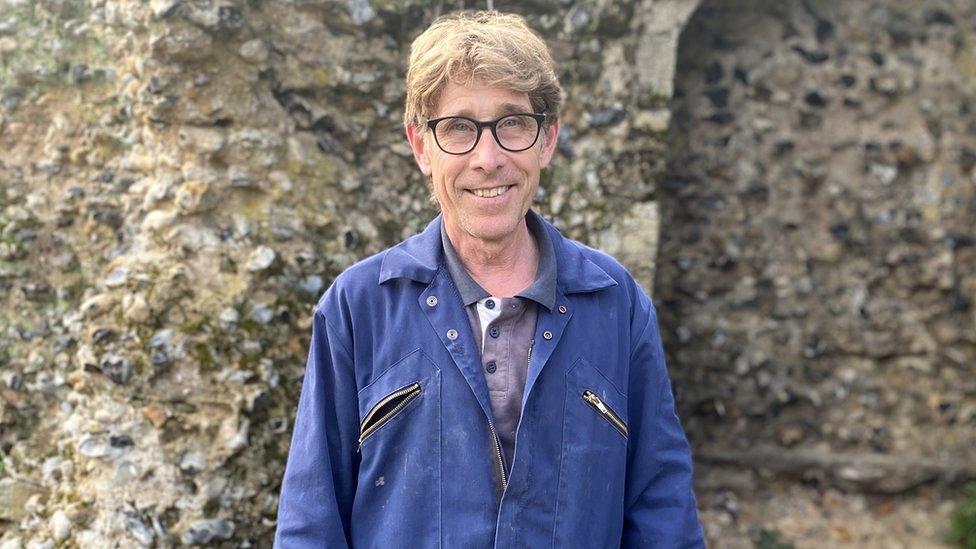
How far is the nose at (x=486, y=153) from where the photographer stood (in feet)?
6.93

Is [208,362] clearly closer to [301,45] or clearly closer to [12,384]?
[12,384]

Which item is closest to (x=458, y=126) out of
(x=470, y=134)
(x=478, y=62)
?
(x=470, y=134)

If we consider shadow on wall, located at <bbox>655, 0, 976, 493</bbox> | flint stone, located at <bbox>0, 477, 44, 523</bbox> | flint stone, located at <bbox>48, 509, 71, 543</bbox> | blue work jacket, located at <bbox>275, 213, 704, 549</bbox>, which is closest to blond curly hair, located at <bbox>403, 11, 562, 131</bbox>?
blue work jacket, located at <bbox>275, 213, 704, 549</bbox>

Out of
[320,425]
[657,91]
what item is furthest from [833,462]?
[320,425]

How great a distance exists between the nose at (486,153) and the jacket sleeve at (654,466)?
0.56 m

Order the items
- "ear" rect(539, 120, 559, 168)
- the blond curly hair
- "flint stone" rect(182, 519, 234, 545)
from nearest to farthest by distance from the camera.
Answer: the blond curly hair < "ear" rect(539, 120, 559, 168) < "flint stone" rect(182, 519, 234, 545)

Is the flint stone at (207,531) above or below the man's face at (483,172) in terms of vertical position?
below

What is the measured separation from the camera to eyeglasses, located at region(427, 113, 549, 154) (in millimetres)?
2125

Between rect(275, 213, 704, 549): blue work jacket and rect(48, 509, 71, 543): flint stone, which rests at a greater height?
rect(275, 213, 704, 549): blue work jacket

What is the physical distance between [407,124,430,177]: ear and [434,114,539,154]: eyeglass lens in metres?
0.10

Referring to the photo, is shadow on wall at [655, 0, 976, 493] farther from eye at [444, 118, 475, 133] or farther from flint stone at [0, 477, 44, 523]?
flint stone at [0, 477, 44, 523]

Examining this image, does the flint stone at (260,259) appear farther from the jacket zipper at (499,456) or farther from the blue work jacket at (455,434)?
the jacket zipper at (499,456)

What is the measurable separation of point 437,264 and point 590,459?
0.58 m

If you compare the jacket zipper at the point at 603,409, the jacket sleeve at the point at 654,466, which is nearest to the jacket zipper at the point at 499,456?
the jacket zipper at the point at 603,409
